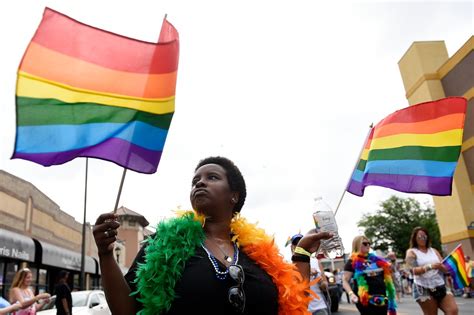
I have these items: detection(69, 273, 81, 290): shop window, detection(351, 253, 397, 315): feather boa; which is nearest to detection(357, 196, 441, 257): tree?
detection(69, 273, 81, 290): shop window

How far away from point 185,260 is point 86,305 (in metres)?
8.18

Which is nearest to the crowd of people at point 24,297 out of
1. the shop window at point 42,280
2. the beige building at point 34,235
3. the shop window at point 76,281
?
the beige building at point 34,235

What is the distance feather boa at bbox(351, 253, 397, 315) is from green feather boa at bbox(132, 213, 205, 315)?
3961 millimetres

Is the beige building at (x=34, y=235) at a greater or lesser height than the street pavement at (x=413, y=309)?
greater

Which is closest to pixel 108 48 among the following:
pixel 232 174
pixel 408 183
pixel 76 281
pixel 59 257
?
pixel 232 174

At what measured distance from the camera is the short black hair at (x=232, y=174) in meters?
2.52

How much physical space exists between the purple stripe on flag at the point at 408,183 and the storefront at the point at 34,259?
13.6 metres

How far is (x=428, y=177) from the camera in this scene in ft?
17.2

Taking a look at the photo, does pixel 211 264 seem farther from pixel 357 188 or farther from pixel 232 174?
pixel 357 188

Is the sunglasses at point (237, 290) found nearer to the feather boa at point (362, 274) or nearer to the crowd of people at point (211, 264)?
the crowd of people at point (211, 264)

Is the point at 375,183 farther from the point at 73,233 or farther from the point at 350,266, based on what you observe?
the point at 73,233

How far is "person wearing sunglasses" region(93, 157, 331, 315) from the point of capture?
1.93 meters

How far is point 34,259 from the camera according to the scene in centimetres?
1848

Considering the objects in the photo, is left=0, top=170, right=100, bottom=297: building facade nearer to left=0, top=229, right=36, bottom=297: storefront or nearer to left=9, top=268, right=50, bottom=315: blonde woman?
left=0, top=229, right=36, bottom=297: storefront
